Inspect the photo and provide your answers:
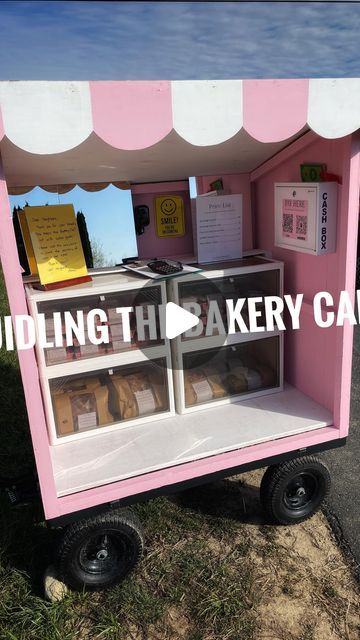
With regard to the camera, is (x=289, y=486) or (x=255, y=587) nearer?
(x=255, y=587)

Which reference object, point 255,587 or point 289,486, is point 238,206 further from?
point 255,587

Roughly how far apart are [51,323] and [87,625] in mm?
1424

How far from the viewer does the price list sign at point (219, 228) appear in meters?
2.47

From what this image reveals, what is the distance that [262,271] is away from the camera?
8.62ft

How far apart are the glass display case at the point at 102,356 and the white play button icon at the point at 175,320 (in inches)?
2.3

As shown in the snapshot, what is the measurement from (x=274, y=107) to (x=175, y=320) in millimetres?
1213

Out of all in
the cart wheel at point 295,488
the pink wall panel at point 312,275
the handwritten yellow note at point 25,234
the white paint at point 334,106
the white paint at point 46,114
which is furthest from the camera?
the cart wheel at point 295,488

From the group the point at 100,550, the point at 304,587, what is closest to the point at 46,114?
the point at 100,550

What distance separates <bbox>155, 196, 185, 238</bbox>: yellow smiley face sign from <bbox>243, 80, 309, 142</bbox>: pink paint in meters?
1.22

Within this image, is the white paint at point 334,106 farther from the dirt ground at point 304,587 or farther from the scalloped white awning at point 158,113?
the dirt ground at point 304,587

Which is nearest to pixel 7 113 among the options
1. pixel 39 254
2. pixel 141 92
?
pixel 141 92

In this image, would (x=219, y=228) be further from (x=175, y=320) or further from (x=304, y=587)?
(x=304, y=587)

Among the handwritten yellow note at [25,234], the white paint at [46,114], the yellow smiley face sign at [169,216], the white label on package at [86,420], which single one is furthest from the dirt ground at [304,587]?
the white paint at [46,114]

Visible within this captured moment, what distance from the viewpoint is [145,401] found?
2.60m
